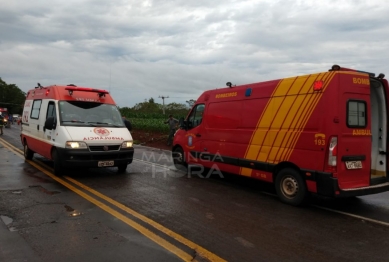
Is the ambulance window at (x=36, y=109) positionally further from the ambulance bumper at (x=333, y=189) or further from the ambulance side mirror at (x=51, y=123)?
the ambulance bumper at (x=333, y=189)

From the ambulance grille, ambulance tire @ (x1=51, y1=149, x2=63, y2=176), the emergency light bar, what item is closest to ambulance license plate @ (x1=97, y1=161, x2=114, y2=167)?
the ambulance grille

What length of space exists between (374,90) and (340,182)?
217cm

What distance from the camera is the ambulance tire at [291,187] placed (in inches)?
248

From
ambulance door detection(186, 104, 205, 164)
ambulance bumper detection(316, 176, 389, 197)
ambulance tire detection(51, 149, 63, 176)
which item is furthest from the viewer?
ambulance door detection(186, 104, 205, 164)

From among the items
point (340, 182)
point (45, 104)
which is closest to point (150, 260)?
point (340, 182)

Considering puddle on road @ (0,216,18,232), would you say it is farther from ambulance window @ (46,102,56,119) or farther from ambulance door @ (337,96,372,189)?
Result: ambulance door @ (337,96,372,189)

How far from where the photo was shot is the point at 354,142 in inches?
240

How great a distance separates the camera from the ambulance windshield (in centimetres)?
896

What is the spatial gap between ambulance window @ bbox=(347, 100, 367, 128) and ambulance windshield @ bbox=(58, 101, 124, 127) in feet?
19.7

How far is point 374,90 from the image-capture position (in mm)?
6746

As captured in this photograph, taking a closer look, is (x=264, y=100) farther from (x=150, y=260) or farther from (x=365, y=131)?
(x=150, y=260)

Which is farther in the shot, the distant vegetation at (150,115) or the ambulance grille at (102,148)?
the distant vegetation at (150,115)

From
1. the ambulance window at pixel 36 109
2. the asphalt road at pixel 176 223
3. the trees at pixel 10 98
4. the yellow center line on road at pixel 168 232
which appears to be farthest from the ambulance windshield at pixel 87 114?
the trees at pixel 10 98

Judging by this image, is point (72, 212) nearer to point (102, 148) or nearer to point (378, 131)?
point (102, 148)
